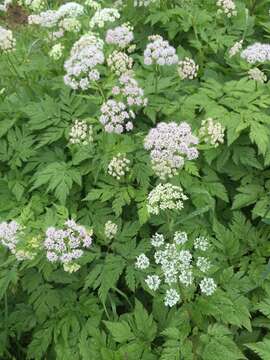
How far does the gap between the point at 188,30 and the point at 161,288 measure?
9.42 feet

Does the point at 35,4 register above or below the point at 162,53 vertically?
above

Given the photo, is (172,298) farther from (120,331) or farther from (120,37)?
(120,37)

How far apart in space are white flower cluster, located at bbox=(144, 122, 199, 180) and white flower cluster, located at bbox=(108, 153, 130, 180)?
377 millimetres

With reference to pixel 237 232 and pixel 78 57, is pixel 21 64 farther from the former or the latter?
pixel 237 232

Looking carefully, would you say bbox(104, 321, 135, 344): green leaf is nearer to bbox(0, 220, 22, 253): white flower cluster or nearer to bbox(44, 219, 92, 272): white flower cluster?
bbox(44, 219, 92, 272): white flower cluster

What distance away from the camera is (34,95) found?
5082mm

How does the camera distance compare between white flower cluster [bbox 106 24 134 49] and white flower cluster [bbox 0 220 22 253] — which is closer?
white flower cluster [bbox 0 220 22 253]

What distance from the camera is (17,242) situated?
11.6 feet

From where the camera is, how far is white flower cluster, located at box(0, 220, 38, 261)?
11.3 feet

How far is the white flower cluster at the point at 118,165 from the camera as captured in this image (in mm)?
3857

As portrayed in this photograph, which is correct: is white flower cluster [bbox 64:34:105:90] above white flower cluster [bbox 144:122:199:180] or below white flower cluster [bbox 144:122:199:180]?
above

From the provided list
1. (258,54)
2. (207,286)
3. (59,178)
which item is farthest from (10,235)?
(258,54)

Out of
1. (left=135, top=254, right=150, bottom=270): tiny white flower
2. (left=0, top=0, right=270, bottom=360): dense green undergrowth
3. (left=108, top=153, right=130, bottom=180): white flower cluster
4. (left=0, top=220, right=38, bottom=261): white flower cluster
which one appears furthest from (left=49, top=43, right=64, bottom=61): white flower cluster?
(left=135, top=254, right=150, bottom=270): tiny white flower

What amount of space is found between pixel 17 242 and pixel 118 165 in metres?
1.03
